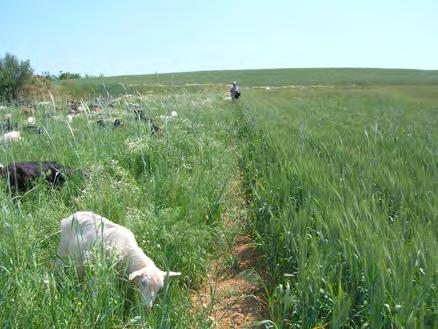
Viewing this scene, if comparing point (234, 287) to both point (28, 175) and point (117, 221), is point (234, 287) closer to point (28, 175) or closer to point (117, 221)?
point (117, 221)

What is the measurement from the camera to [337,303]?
2492mm

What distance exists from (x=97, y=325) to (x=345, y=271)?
157 cm

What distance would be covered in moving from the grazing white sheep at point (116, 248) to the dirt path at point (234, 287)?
0.36 metres

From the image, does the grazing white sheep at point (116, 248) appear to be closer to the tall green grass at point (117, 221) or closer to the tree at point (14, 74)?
the tall green grass at point (117, 221)

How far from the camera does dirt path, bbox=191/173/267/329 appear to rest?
130 inches

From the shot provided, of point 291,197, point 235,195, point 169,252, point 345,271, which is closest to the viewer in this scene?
point 345,271

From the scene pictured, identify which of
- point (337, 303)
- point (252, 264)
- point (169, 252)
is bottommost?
point (252, 264)

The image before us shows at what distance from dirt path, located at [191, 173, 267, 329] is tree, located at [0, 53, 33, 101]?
28.1 meters

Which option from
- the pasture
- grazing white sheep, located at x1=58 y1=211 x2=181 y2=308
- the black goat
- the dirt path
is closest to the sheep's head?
grazing white sheep, located at x1=58 y1=211 x2=181 y2=308

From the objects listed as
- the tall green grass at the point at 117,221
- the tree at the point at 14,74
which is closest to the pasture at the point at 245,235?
the tall green grass at the point at 117,221

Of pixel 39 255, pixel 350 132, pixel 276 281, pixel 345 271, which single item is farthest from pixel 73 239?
pixel 350 132

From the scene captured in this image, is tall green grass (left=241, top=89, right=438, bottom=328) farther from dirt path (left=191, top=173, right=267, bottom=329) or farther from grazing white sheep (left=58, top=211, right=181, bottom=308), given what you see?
grazing white sheep (left=58, top=211, right=181, bottom=308)

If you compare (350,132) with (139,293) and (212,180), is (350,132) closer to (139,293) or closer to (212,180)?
(212,180)

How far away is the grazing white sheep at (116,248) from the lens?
306 centimetres
